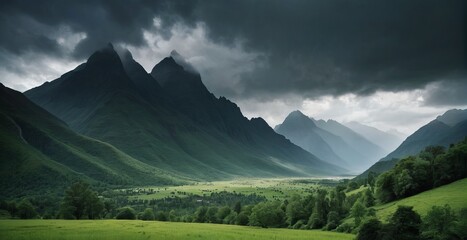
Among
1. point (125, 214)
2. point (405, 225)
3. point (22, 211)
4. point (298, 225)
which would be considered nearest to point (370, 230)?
point (405, 225)

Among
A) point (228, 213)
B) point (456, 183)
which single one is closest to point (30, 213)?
point (228, 213)

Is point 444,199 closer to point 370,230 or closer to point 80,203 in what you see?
→ point 370,230

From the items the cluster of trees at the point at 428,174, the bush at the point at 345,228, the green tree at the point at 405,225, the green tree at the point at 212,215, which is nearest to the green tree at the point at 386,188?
the cluster of trees at the point at 428,174

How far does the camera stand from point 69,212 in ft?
386

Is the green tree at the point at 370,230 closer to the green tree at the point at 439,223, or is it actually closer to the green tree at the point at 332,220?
the green tree at the point at 439,223

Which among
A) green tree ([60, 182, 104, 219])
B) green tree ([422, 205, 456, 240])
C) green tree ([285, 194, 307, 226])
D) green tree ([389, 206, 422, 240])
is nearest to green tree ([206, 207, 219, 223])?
green tree ([285, 194, 307, 226])

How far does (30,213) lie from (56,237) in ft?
298

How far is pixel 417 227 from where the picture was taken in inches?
A: 2496

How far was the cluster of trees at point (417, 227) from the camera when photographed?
61.7 metres

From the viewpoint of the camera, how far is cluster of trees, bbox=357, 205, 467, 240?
6172 cm

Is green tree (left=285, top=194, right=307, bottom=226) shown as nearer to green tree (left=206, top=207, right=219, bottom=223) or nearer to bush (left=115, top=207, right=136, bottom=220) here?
green tree (left=206, top=207, right=219, bottom=223)

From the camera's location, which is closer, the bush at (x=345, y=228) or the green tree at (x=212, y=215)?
the bush at (x=345, y=228)

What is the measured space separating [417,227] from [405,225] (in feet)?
7.67

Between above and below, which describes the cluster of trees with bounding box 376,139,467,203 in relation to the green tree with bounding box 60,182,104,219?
above
